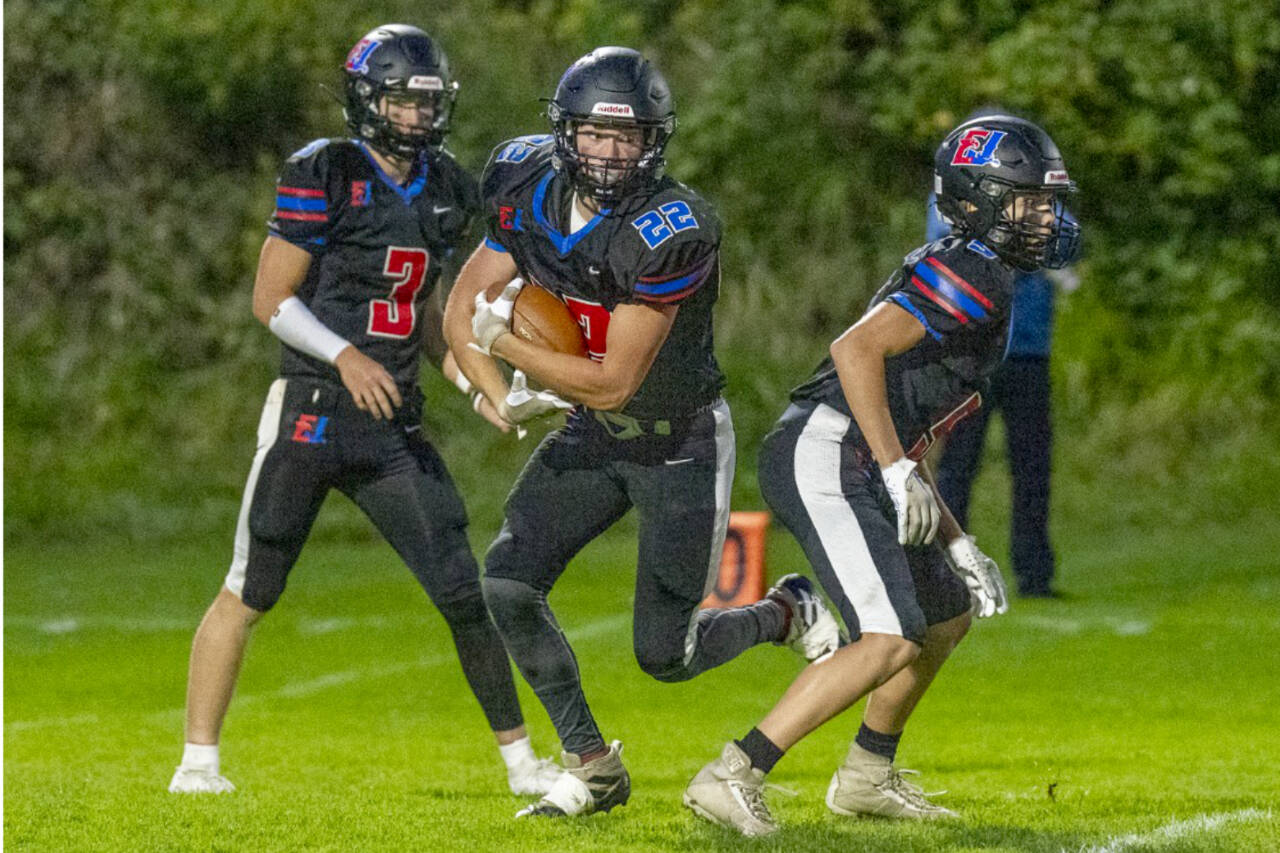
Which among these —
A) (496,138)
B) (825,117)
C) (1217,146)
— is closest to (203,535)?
(496,138)

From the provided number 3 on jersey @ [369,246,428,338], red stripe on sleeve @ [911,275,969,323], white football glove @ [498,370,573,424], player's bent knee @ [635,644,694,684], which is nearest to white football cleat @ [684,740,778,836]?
player's bent knee @ [635,644,694,684]

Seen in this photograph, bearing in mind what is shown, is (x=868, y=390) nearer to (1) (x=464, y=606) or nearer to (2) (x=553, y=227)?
(2) (x=553, y=227)

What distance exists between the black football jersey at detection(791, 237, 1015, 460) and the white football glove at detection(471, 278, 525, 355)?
713mm

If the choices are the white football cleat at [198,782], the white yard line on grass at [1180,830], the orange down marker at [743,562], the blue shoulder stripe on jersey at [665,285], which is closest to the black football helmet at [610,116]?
the blue shoulder stripe on jersey at [665,285]

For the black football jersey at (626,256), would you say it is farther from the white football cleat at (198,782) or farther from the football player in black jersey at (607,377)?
the white football cleat at (198,782)

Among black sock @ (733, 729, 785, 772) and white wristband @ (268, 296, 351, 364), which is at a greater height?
white wristband @ (268, 296, 351, 364)

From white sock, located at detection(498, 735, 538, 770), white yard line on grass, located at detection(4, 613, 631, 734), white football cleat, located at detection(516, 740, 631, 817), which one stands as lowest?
white yard line on grass, located at detection(4, 613, 631, 734)

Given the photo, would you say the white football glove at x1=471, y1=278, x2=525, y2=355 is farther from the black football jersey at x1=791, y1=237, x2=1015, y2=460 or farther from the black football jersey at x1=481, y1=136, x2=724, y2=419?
the black football jersey at x1=791, y1=237, x2=1015, y2=460

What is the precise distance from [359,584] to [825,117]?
7.09m

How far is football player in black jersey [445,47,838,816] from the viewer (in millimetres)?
4387

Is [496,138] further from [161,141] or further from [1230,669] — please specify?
[1230,669]

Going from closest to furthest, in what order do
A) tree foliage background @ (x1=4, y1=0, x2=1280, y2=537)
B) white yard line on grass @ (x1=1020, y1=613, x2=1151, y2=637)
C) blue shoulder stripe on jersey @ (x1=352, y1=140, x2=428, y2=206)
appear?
blue shoulder stripe on jersey @ (x1=352, y1=140, x2=428, y2=206), white yard line on grass @ (x1=1020, y1=613, x2=1151, y2=637), tree foliage background @ (x1=4, y1=0, x2=1280, y2=537)

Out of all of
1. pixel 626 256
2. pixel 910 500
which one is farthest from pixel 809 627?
pixel 626 256

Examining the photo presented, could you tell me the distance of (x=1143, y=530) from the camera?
38.3ft
